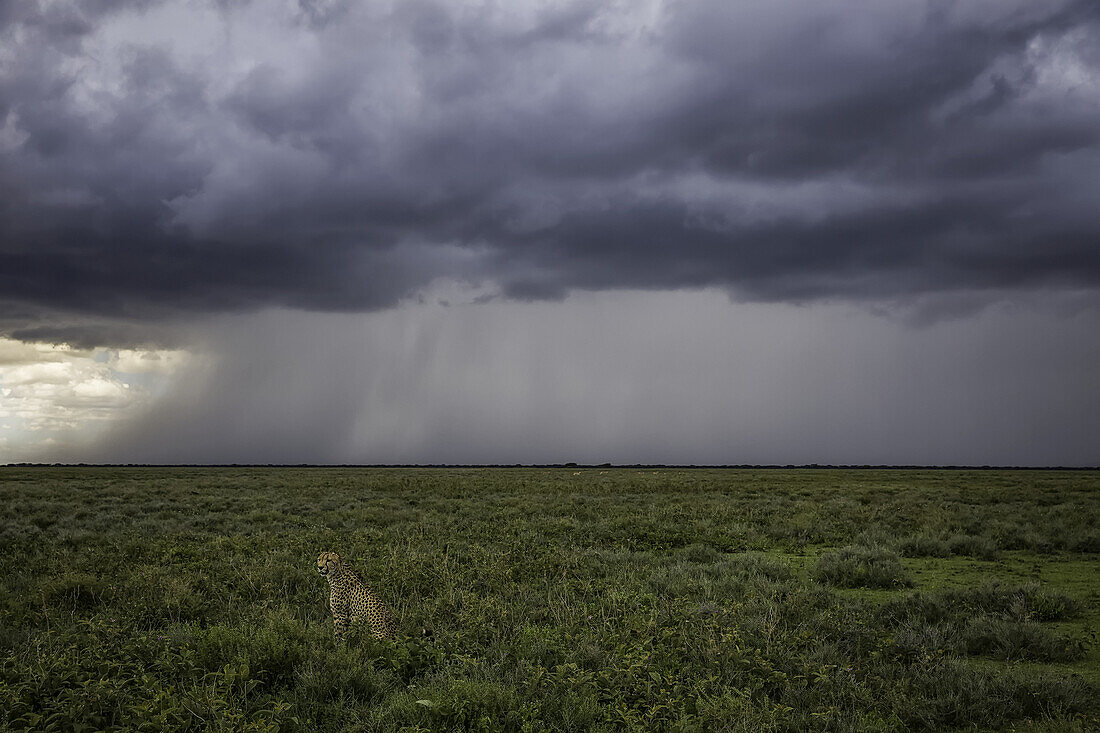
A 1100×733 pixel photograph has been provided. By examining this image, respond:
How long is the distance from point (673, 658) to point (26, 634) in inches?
293

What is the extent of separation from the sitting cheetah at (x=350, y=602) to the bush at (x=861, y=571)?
311 inches

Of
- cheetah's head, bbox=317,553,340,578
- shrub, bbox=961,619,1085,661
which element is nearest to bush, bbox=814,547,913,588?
shrub, bbox=961,619,1085,661

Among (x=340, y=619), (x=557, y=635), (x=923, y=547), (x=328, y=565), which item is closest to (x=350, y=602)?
(x=340, y=619)

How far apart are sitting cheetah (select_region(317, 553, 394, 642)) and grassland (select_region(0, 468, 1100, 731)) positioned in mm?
268

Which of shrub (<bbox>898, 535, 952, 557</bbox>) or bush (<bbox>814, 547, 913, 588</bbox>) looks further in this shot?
shrub (<bbox>898, 535, 952, 557</bbox>)

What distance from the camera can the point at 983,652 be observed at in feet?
25.5

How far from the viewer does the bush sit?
11.6 meters

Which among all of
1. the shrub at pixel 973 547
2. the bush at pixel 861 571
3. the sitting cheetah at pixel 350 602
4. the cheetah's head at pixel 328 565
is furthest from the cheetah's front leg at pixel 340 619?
the shrub at pixel 973 547

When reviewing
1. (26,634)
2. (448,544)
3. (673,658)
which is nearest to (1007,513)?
(448,544)

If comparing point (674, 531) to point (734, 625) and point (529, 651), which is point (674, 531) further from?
point (529, 651)

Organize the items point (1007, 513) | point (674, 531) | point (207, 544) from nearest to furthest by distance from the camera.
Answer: point (207, 544), point (674, 531), point (1007, 513)

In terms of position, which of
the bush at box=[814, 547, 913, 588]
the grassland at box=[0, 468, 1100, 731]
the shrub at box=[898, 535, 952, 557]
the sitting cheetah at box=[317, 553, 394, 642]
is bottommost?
the shrub at box=[898, 535, 952, 557]

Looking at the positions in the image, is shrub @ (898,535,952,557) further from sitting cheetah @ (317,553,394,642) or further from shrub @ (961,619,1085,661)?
sitting cheetah @ (317,553,394,642)

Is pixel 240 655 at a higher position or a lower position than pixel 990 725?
higher
